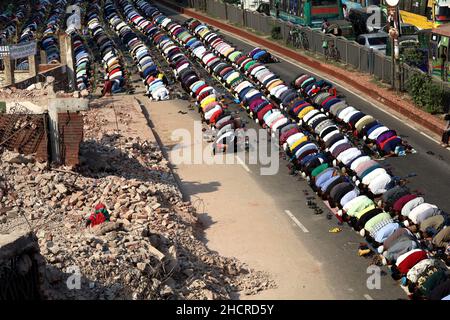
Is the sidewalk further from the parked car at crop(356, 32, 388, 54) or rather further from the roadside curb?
the parked car at crop(356, 32, 388, 54)

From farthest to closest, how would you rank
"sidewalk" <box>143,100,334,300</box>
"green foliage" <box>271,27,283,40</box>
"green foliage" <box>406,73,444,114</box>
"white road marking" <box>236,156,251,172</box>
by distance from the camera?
"green foliage" <box>271,27,283,40</box> < "green foliage" <box>406,73,444,114</box> < "white road marking" <box>236,156,251,172</box> < "sidewalk" <box>143,100,334,300</box>

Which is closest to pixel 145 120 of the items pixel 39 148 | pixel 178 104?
pixel 178 104

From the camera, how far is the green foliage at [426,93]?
123 ft

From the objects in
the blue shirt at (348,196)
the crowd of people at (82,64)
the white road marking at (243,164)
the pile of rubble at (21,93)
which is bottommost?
the crowd of people at (82,64)

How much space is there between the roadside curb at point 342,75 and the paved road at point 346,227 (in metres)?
0.58

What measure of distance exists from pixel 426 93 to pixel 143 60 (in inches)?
832

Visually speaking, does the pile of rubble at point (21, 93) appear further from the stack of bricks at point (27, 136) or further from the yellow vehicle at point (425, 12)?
the yellow vehicle at point (425, 12)

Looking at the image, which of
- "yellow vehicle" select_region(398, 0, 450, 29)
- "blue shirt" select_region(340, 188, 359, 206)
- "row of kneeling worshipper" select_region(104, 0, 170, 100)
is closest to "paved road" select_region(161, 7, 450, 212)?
"blue shirt" select_region(340, 188, 359, 206)

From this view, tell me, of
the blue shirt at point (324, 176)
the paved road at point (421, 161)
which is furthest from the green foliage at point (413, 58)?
the blue shirt at point (324, 176)

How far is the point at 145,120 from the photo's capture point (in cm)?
4162

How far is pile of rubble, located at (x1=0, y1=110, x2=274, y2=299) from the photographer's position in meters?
20.8

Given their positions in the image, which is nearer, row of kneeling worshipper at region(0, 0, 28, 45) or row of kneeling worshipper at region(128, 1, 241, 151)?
row of kneeling worshipper at region(128, 1, 241, 151)

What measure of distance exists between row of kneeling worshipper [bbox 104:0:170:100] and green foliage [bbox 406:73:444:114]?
13.3m

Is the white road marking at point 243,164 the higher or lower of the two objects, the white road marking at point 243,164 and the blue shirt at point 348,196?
the lower
